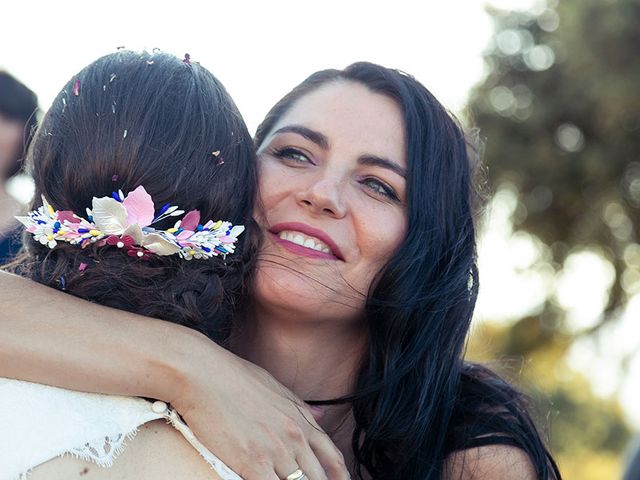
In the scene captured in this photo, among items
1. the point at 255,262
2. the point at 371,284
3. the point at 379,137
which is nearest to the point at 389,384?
the point at 371,284

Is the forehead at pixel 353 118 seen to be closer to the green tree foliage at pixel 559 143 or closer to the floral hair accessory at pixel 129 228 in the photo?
the floral hair accessory at pixel 129 228

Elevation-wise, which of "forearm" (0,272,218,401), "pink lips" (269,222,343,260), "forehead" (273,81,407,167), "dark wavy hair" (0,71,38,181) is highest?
"forehead" (273,81,407,167)

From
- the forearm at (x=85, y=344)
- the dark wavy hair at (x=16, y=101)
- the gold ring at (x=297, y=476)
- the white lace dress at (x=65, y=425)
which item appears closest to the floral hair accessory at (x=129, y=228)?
the forearm at (x=85, y=344)

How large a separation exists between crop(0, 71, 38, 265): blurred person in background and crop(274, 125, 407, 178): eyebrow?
1.80m

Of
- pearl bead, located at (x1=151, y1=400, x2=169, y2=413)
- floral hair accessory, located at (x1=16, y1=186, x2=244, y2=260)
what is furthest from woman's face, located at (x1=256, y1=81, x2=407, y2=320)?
pearl bead, located at (x1=151, y1=400, x2=169, y2=413)

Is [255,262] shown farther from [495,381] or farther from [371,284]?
[495,381]

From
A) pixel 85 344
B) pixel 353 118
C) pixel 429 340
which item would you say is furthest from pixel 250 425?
pixel 353 118

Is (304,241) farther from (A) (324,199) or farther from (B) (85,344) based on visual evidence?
(B) (85,344)

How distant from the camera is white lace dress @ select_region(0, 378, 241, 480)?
208cm

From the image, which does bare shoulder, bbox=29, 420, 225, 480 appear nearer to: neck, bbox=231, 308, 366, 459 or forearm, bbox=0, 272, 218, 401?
forearm, bbox=0, 272, 218, 401

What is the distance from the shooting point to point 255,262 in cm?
311

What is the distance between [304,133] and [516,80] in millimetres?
15472

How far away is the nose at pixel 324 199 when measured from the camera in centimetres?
314

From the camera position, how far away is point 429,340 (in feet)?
11.0
